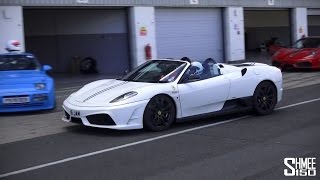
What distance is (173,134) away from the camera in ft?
26.9

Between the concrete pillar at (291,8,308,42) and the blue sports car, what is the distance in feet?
66.7

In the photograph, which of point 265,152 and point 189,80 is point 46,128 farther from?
point 265,152

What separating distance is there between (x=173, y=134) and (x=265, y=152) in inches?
73.4

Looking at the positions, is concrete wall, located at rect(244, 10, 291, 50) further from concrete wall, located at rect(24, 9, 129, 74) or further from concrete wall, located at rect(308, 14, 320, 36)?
concrete wall, located at rect(24, 9, 129, 74)

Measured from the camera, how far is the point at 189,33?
76.1 ft

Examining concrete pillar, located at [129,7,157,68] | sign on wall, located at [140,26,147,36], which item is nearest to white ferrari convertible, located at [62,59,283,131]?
concrete pillar, located at [129,7,157,68]

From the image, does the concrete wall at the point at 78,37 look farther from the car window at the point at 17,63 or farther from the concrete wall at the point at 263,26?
the concrete wall at the point at 263,26

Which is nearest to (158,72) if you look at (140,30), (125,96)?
(125,96)

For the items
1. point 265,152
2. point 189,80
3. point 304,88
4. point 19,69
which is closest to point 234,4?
point 304,88

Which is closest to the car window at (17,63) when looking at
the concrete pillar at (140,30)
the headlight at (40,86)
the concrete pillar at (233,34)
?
the headlight at (40,86)

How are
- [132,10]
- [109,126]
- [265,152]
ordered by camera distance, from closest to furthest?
[265,152] → [109,126] → [132,10]

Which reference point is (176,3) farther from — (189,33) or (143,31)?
(143,31)

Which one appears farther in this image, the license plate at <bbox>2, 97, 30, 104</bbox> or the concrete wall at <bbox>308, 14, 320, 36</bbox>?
the concrete wall at <bbox>308, 14, 320, 36</bbox>

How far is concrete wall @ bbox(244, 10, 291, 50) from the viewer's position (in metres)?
A: 34.9
